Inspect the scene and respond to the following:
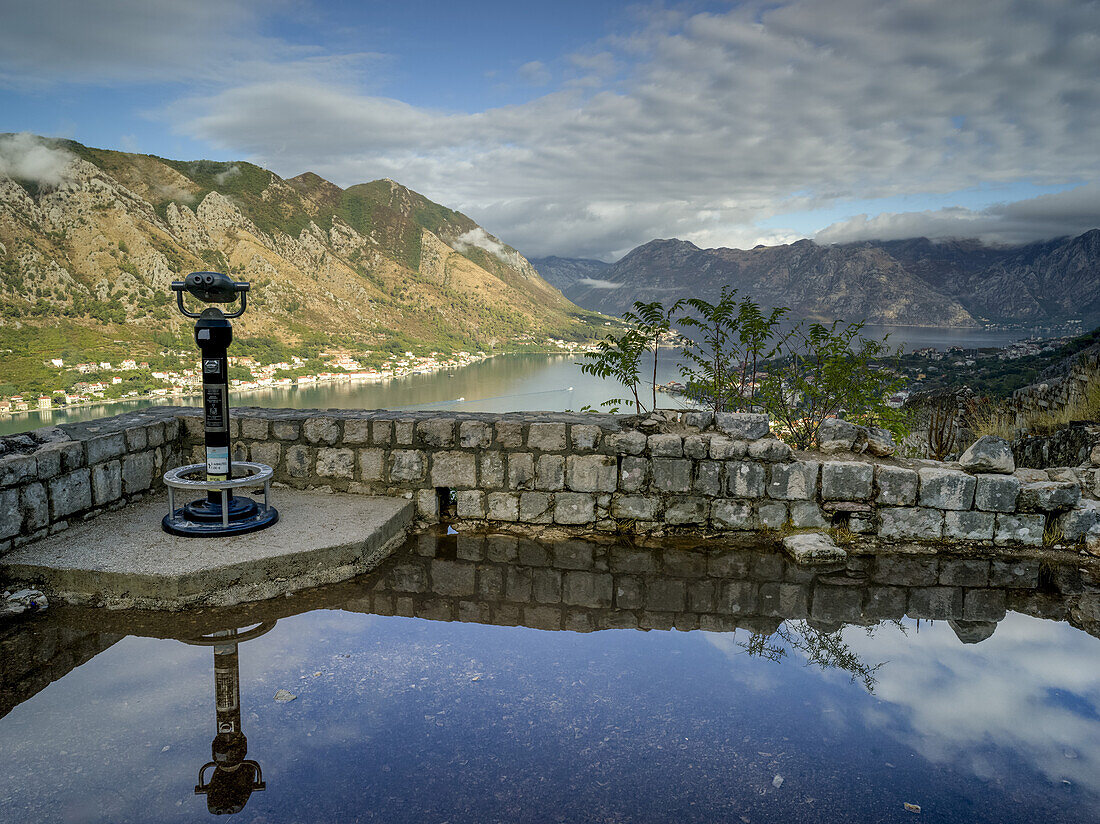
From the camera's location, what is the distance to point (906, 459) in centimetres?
604

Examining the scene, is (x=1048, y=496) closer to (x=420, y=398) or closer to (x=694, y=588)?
(x=694, y=588)

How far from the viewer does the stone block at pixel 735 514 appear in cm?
570

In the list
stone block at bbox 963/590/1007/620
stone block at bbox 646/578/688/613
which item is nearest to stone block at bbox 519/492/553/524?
stone block at bbox 646/578/688/613

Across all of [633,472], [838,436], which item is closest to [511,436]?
[633,472]

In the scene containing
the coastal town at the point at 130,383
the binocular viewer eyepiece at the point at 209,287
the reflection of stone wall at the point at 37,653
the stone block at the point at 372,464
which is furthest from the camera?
the coastal town at the point at 130,383

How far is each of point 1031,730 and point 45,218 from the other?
61.5 metres

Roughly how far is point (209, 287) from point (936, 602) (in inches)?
239

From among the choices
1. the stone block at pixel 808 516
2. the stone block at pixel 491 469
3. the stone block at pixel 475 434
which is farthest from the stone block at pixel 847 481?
the stone block at pixel 475 434

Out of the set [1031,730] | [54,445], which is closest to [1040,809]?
[1031,730]

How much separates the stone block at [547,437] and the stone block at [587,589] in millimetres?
1303

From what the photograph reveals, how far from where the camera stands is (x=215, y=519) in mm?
4727

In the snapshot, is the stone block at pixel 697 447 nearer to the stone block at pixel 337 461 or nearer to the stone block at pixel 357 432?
the stone block at pixel 357 432

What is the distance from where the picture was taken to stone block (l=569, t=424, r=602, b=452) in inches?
225

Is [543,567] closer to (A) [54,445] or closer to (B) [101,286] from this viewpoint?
(A) [54,445]
